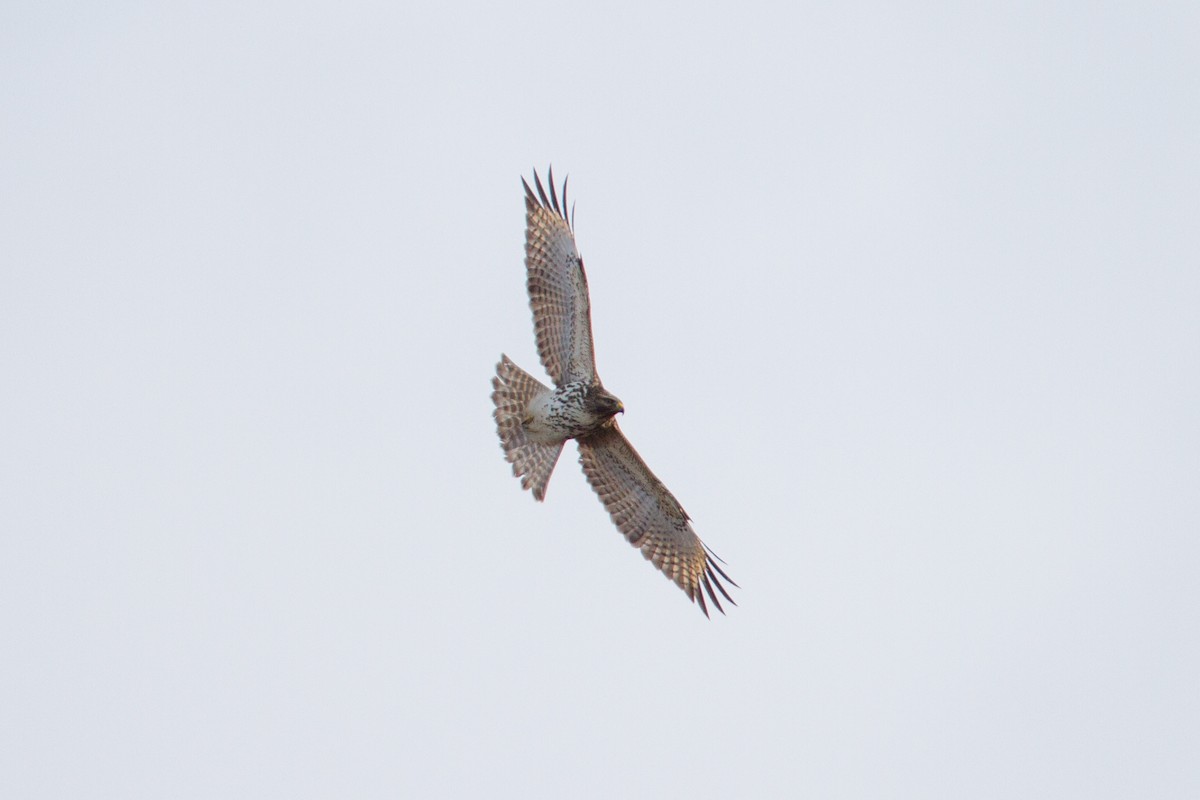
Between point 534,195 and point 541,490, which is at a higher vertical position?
point 534,195

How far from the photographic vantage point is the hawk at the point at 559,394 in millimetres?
15023

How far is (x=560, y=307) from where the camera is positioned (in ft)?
49.7

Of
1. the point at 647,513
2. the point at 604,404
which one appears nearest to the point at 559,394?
the point at 604,404

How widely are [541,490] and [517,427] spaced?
587 mm

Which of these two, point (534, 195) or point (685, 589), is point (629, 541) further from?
point (534, 195)

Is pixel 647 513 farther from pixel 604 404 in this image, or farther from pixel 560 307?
pixel 560 307

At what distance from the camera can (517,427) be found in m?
15.2

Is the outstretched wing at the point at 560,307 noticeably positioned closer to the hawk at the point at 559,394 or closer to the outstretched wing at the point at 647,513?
the hawk at the point at 559,394

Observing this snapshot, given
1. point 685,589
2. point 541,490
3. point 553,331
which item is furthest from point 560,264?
point 685,589

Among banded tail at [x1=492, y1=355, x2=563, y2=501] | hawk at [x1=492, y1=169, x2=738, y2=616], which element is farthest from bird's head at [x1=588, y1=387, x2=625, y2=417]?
banded tail at [x1=492, y1=355, x2=563, y2=501]

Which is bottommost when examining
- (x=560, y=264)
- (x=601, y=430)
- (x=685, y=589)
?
(x=685, y=589)

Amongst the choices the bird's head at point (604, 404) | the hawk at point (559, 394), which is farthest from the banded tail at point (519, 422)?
the bird's head at point (604, 404)

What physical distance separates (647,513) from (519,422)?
1.56 m

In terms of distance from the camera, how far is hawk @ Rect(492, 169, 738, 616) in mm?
15023
